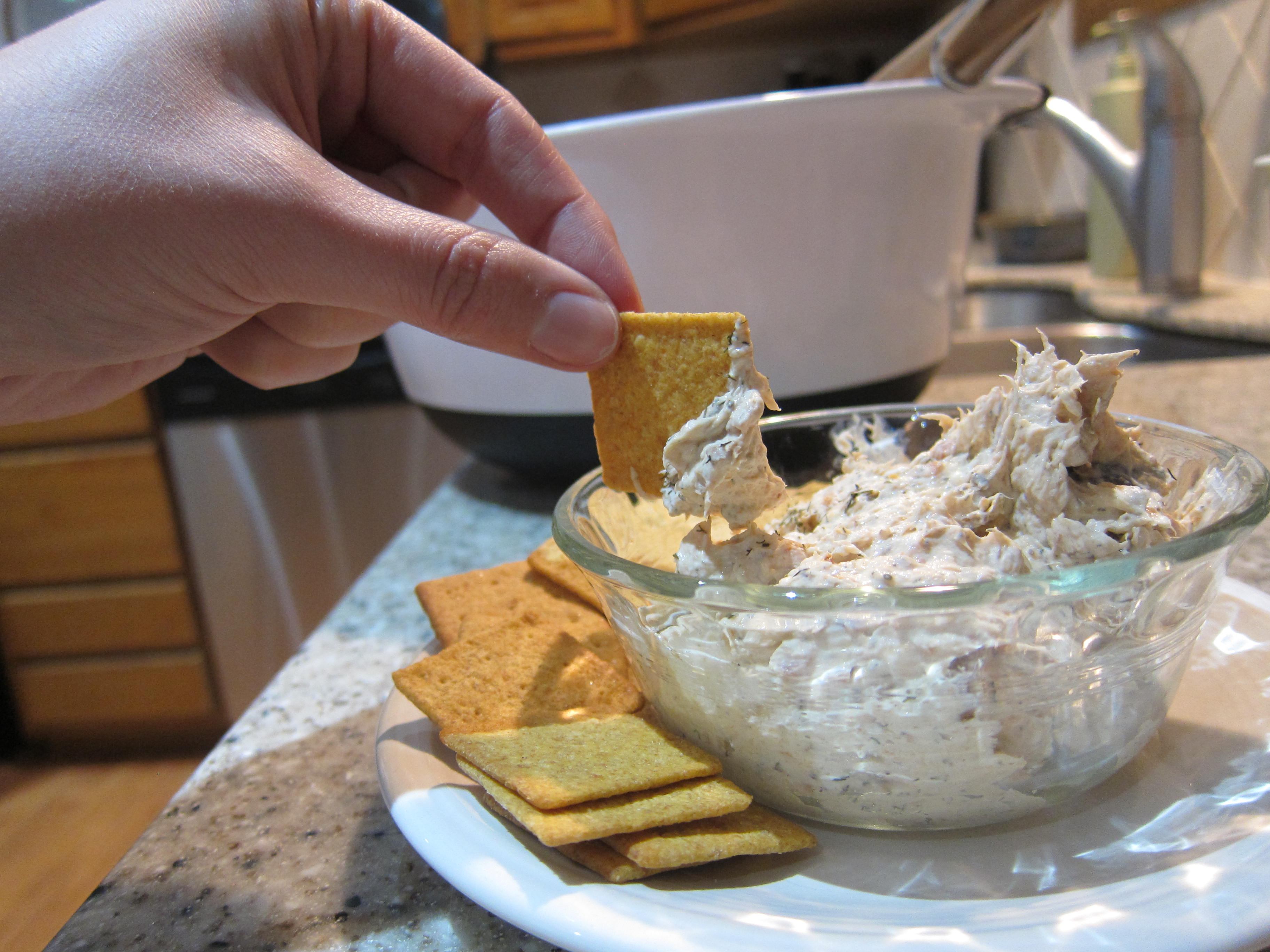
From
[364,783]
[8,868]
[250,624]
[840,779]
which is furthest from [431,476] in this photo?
[840,779]

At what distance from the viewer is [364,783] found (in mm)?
576

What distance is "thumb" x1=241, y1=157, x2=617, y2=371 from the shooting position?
517mm

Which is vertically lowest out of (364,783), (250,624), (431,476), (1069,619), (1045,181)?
(250,624)

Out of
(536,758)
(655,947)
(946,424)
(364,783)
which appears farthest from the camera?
(946,424)

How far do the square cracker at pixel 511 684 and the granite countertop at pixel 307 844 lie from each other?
0.26ft

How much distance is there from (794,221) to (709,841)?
2.23 feet

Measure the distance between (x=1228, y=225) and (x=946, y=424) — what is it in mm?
1529

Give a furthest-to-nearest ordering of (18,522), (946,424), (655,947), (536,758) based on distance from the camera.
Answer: (18,522)
(946,424)
(536,758)
(655,947)

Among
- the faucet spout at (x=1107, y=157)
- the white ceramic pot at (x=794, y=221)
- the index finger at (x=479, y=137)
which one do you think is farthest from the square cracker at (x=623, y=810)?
the faucet spout at (x=1107, y=157)

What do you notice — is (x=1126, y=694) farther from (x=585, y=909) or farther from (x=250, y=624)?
(x=250, y=624)

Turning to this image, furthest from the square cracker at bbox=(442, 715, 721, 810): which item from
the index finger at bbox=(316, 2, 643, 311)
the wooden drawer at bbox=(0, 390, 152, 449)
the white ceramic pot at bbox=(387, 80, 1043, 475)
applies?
the wooden drawer at bbox=(0, 390, 152, 449)

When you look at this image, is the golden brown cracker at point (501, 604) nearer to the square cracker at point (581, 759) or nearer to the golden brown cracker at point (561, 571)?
the golden brown cracker at point (561, 571)

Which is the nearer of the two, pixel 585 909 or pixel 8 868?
pixel 585 909

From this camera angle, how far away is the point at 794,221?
915mm
